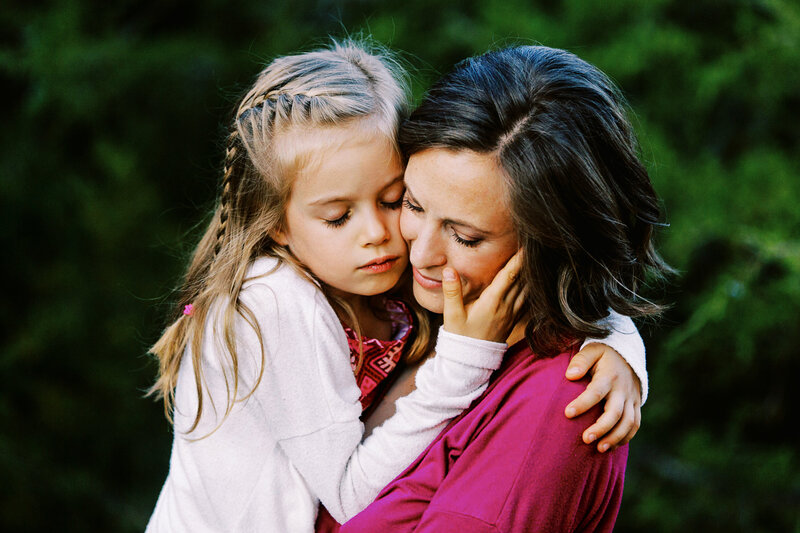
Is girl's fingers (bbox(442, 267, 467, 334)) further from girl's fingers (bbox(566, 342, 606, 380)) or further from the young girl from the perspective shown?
girl's fingers (bbox(566, 342, 606, 380))

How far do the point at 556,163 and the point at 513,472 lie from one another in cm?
58

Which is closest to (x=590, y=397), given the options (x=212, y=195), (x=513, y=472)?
(x=513, y=472)

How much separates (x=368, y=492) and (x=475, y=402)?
0.29 m

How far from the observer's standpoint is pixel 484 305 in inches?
67.8

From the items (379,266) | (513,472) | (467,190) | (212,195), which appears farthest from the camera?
(212,195)

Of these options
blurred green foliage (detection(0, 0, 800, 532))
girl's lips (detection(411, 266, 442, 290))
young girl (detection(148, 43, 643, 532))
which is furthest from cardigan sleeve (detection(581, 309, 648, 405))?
blurred green foliage (detection(0, 0, 800, 532))

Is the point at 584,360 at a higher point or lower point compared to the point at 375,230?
lower

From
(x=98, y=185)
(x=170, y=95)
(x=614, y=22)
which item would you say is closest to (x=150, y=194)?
(x=98, y=185)

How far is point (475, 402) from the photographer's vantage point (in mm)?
1779

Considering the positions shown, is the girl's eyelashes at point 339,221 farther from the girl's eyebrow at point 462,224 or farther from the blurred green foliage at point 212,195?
the blurred green foliage at point 212,195

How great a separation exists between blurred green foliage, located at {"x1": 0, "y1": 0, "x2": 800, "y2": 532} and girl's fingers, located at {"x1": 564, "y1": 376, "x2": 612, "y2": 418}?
70.2 inches

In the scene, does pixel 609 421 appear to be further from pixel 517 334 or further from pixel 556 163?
pixel 556 163

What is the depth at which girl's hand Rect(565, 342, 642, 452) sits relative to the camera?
1584mm

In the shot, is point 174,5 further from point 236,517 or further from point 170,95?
point 236,517
